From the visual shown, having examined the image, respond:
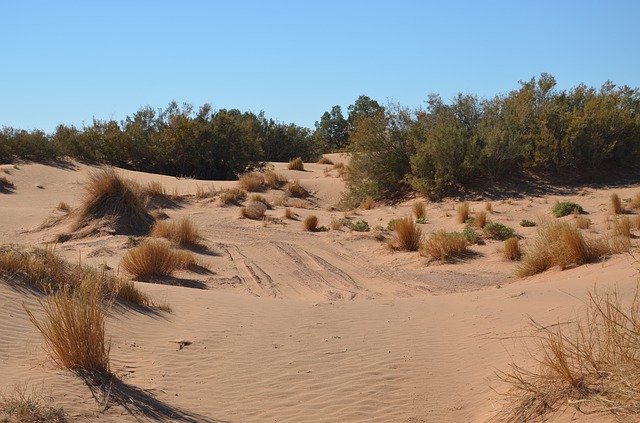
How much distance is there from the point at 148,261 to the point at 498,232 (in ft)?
28.8

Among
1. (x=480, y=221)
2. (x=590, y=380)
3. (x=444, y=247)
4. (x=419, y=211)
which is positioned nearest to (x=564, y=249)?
(x=444, y=247)

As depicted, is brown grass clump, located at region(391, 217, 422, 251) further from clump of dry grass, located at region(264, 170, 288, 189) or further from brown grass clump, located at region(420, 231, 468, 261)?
clump of dry grass, located at region(264, 170, 288, 189)

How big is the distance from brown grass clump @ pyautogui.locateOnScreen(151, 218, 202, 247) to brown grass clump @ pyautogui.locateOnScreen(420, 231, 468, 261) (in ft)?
18.3

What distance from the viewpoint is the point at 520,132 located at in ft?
91.1

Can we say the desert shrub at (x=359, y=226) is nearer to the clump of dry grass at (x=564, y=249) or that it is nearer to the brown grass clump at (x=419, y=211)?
the brown grass clump at (x=419, y=211)

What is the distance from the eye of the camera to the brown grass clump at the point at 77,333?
22.8 ft

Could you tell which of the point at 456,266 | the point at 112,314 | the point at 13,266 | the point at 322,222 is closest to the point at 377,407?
the point at 112,314

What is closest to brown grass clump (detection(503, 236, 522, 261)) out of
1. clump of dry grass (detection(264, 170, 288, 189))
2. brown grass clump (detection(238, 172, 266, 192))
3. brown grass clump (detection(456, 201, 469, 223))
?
brown grass clump (detection(456, 201, 469, 223))

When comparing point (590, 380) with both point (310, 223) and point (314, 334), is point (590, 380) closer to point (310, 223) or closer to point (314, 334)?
point (314, 334)

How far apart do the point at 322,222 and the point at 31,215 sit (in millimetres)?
8814

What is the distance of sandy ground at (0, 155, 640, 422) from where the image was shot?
24.0 ft

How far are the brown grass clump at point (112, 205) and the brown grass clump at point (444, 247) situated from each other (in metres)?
7.58

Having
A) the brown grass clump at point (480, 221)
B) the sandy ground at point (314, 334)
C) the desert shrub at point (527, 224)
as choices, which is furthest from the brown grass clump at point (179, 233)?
the desert shrub at point (527, 224)

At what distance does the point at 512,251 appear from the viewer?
16922mm
